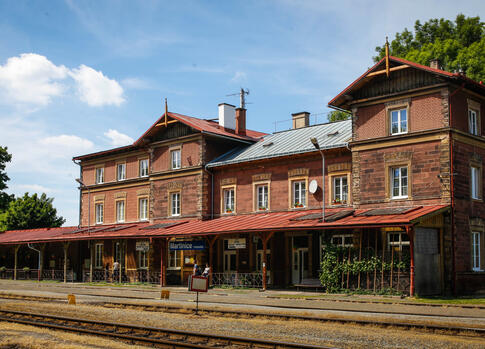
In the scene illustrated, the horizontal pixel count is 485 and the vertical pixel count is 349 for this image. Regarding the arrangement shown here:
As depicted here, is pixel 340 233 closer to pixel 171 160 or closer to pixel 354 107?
pixel 354 107

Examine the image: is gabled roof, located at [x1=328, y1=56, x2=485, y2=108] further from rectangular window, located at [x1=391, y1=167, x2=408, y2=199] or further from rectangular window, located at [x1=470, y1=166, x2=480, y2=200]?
rectangular window, located at [x1=391, y1=167, x2=408, y2=199]

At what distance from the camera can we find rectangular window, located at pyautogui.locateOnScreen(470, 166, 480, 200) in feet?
79.6

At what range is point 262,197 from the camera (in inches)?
1192

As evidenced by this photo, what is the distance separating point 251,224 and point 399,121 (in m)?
7.87

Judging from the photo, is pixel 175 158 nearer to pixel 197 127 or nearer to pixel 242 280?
pixel 197 127

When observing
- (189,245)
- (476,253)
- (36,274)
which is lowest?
(36,274)

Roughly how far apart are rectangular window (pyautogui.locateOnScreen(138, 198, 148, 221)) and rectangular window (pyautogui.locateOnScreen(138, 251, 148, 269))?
8.91 ft

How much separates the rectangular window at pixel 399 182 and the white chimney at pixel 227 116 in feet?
45.8

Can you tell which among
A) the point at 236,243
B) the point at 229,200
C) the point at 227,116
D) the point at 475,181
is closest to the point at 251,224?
the point at 236,243

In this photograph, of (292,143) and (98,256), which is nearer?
(292,143)

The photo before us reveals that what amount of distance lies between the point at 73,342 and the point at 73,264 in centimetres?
2991

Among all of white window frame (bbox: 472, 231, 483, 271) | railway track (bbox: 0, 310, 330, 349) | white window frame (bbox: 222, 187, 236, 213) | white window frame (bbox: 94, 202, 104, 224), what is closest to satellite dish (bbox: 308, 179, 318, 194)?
white window frame (bbox: 222, 187, 236, 213)

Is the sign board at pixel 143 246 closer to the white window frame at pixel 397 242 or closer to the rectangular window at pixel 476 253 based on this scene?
the white window frame at pixel 397 242

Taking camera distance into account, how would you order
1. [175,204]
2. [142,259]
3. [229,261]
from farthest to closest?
[142,259]
[175,204]
[229,261]
